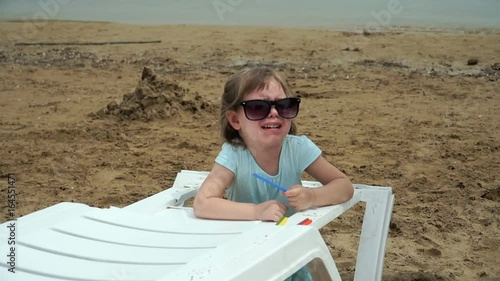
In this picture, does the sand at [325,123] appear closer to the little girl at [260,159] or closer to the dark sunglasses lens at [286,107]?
the little girl at [260,159]

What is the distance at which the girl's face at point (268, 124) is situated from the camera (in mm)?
2479

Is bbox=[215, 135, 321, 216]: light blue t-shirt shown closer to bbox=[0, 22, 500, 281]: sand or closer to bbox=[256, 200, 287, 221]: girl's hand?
bbox=[256, 200, 287, 221]: girl's hand

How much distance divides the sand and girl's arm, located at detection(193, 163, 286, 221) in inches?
37.8

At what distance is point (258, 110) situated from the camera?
8.05 feet

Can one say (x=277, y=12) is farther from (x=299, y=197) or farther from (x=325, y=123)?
(x=299, y=197)

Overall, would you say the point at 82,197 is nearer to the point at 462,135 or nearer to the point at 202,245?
the point at 202,245

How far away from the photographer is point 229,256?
1866mm

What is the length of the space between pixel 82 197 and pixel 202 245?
2.30 meters

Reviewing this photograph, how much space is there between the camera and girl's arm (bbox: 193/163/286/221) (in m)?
2.29

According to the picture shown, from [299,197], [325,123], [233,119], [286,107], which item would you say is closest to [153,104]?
[325,123]

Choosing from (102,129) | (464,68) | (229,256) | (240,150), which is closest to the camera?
(229,256)

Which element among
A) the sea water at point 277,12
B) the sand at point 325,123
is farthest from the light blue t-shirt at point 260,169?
the sea water at point 277,12

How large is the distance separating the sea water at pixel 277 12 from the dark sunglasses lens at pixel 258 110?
9.37 meters

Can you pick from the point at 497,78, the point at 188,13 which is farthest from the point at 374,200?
the point at 188,13
